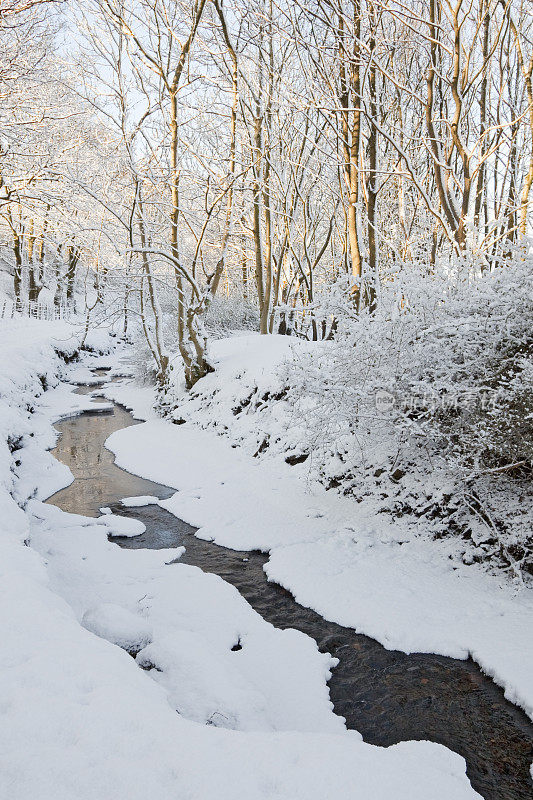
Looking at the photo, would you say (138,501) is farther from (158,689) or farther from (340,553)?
(158,689)

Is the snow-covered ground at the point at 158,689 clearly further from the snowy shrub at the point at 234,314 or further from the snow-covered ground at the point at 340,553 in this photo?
the snowy shrub at the point at 234,314

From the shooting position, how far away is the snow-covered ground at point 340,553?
175 inches

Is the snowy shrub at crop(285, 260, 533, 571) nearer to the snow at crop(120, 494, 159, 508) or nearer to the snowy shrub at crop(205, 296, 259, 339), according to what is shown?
the snow at crop(120, 494, 159, 508)

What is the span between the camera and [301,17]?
9.30 metres

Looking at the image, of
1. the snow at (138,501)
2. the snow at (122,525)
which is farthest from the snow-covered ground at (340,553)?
the snow at (122,525)

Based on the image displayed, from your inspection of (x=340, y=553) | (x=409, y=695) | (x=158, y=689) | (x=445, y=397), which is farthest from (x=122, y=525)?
(x=445, y=397)

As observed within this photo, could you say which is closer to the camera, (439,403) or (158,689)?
(158,689)

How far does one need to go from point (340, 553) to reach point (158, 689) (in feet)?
10.8

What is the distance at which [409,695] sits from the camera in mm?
3891

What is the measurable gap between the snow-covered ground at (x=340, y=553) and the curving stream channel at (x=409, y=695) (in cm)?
14

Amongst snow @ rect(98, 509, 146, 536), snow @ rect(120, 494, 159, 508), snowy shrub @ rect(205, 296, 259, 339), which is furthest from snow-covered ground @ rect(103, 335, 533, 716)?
snowy shrub @ rect(205, 296, 259, 339)

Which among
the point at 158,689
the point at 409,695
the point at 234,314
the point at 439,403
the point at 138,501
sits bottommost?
the point at 409,695

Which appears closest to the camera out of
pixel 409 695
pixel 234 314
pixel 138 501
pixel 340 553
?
pixel 409 695

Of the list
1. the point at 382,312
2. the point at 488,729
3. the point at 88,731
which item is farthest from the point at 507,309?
the point at 88,731
